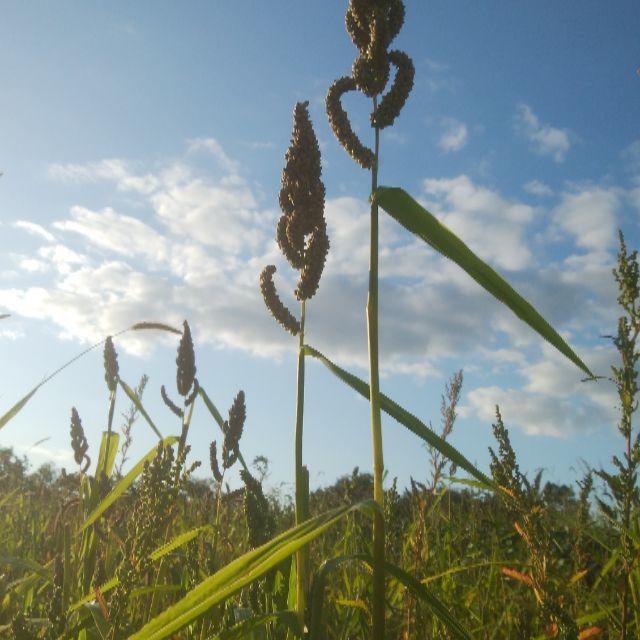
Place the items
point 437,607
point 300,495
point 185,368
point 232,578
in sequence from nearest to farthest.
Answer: point 232,578 < point 437,607 < point 300,495 < point 185,368

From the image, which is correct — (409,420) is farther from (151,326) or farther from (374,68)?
(151,326)

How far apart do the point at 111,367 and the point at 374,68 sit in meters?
2.26

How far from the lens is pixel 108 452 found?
3.15 m

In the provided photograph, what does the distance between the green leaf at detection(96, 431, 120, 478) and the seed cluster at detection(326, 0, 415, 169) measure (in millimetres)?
2033

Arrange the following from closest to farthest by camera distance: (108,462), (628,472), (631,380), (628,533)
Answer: (628,533), (628,472), (631,380), (108,462)

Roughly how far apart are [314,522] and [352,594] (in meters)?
1.90

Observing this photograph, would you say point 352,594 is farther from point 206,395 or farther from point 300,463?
point 300,463

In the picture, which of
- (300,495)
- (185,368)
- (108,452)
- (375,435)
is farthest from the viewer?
(108,452)

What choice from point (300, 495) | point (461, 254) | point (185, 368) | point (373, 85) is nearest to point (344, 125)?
point (373, 85)

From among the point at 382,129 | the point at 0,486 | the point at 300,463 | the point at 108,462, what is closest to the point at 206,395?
the point at 108,462

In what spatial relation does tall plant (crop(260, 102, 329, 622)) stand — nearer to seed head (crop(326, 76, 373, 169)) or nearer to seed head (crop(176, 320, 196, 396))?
seed head (crop(326, 76, 373, 169))

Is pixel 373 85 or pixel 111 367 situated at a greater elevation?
pixel 373 85

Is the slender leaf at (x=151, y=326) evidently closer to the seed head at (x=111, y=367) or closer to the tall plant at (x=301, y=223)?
the seed head at (x=111, y=367)

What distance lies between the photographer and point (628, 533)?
1.84 meters
